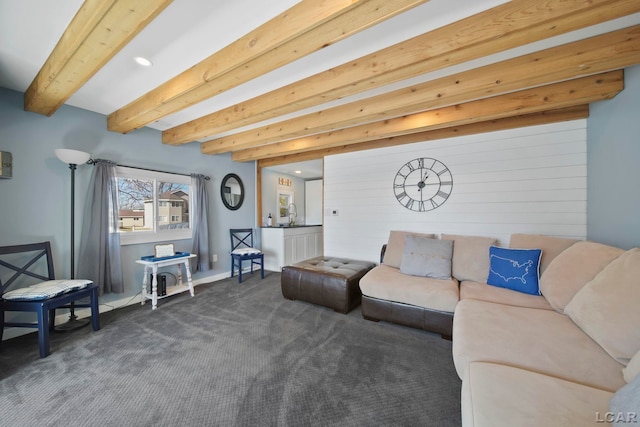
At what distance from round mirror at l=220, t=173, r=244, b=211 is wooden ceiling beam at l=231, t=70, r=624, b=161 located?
2.00 metres

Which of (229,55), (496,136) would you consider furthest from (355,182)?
(229,55)

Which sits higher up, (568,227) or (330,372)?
(568,227)

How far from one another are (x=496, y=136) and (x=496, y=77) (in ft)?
4.29

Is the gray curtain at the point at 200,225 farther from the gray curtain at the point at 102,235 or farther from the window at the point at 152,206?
the gray curtain at the point at 102,235

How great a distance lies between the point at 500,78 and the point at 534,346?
1923 mm

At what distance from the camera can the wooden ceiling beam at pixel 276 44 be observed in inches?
46.1

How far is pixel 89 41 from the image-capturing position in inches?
55.0

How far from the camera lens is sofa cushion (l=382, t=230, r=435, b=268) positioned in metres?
2.97

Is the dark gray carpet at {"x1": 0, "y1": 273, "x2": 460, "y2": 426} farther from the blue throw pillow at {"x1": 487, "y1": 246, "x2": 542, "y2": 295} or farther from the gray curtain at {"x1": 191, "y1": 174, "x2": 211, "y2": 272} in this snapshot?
the gray curtain at {"x1": 191, "y1": 174, "x2": 211, "y2": 272}

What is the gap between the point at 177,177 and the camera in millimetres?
3508

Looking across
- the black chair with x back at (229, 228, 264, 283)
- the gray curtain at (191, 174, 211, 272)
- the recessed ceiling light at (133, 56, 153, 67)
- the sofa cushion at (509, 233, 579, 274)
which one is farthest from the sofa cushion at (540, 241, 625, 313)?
the gray curtain at (191, 174, 211, 272)

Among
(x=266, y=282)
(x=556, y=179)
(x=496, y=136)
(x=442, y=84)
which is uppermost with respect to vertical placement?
(x=442, y=84)

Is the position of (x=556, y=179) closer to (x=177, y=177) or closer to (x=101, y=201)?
(x=177, y=177)

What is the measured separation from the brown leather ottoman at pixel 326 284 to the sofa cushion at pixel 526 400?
5.57ft
